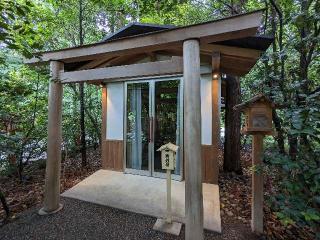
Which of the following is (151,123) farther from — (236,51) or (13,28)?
(13,28)

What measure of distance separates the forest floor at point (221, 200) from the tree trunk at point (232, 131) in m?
0.27

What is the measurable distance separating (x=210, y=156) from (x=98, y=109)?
5.41 m

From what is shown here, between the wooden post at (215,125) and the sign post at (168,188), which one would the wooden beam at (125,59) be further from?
the sign post at (168,188)

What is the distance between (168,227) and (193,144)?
4.55ft

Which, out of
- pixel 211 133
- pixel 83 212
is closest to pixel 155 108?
pixel 211 133

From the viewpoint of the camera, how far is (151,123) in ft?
17.0

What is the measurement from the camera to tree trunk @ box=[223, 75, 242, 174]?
5.71m

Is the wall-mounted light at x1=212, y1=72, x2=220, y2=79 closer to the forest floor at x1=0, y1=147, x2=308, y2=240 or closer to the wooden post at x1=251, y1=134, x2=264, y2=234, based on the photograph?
the wooden post at x1=251, y1=134, x2=264, y2=234

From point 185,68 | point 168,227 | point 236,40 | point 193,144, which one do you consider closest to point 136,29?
point 185,68

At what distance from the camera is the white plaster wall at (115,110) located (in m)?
5.65

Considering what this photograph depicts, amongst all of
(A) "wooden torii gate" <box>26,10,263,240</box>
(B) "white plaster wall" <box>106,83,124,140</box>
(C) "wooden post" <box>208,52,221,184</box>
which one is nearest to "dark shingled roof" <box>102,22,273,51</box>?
(A) "wooden torii gate" <box>26,10,263,240</box>

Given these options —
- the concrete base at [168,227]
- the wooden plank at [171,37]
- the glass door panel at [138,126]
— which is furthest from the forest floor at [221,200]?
the wooden plank at [171,37]

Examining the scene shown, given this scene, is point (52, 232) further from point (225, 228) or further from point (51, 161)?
point (225, 228)

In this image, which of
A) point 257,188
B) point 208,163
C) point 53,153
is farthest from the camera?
point 208,163
